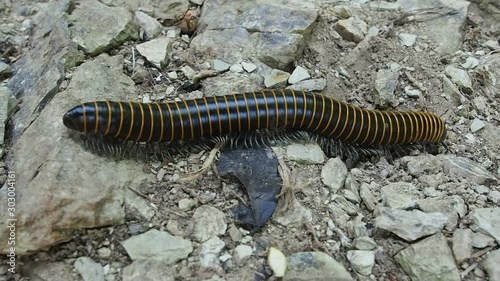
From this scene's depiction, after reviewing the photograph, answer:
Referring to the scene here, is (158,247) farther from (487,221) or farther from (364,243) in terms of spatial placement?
(487,221)

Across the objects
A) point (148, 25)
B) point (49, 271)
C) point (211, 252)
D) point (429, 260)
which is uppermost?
point (148, 25)

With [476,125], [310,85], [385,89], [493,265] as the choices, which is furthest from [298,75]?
[493,265]

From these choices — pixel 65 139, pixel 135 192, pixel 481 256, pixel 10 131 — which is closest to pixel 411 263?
pixel 481 256

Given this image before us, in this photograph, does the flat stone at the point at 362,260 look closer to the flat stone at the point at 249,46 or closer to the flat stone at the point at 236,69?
the flat stone at the point at 236,69

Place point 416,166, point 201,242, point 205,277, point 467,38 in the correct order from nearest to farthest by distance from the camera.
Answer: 1. point 205,277
2. point 201,242
3. point 416,166
4. point 467,38

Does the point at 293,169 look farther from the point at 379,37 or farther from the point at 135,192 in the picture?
the point at 379,37

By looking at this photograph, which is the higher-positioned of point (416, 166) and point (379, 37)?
point (379, 37)
